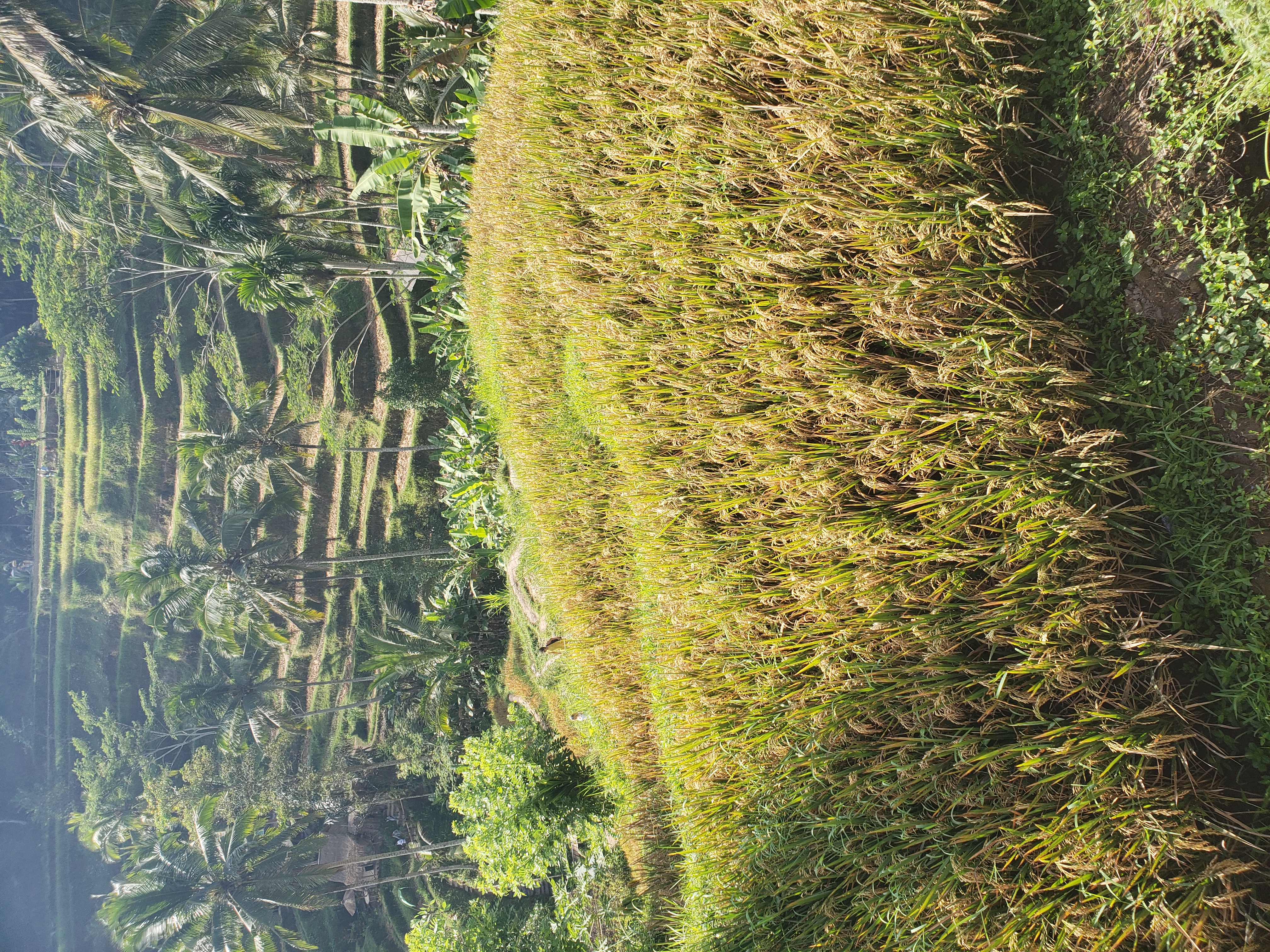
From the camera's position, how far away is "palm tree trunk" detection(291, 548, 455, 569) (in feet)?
53.1

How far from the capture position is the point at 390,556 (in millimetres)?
16219

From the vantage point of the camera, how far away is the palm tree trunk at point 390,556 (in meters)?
16.2

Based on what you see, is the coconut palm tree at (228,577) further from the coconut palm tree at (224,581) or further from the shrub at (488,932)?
the shrub at (488,932)

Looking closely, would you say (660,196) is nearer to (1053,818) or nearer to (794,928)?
(1053,818)

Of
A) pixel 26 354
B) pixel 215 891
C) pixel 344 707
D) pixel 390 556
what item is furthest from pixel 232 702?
pixel 26 354

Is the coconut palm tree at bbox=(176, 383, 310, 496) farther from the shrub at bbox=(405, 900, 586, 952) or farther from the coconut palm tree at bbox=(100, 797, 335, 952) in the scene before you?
the shrub at bbox=(405, 900, 586, 952)

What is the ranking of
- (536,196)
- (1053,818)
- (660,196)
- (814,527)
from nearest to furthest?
(1053,818), (814,527), (660,196), (536,196)

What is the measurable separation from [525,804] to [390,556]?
29.2 feet

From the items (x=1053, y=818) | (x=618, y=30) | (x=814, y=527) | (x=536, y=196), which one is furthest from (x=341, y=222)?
(x=1053, y=818)

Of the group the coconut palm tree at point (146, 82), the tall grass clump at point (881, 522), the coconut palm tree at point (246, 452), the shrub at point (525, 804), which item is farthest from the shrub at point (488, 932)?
the coconut palm tree at point (146, 82)

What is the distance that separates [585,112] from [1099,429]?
13.2 ft

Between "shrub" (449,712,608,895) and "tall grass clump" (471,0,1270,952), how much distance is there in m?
4.10

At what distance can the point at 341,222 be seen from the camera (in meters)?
15.6

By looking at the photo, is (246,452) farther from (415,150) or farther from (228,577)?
(415,150)
